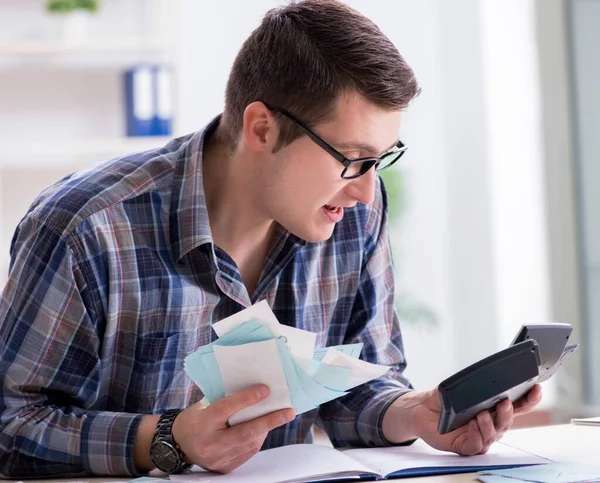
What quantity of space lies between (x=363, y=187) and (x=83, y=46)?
227cm

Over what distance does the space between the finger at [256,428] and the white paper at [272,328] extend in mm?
114

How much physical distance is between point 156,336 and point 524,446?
620mm

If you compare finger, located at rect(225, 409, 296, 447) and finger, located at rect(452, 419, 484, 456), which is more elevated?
finger, located at rect(225, 409, 296, 447)

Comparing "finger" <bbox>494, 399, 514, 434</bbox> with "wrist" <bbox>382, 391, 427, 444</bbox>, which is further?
"wrist" <bbox>382, 391, 427, 444</bbox>

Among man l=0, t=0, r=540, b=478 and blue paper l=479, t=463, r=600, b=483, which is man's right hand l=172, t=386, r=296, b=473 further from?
blue paper l=479, t=463, r=600, b=483

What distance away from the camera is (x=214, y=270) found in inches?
59.1

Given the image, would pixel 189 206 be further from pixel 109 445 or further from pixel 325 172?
pixel 109 445

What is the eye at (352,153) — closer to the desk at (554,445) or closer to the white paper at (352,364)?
the white paper at (352,364)

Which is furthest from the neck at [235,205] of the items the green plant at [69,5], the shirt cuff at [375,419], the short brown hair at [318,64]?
the green plant at [69,5]

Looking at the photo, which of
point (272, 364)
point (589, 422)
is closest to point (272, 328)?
point (272, 364)

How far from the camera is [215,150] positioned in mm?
1669

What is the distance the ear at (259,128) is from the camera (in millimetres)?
1529

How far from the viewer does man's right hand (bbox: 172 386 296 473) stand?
3.95 feet

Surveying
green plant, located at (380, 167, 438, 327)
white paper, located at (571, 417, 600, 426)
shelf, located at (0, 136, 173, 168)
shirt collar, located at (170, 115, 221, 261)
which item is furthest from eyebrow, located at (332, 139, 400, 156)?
green plant, located at (380, 167, 438, 327)
